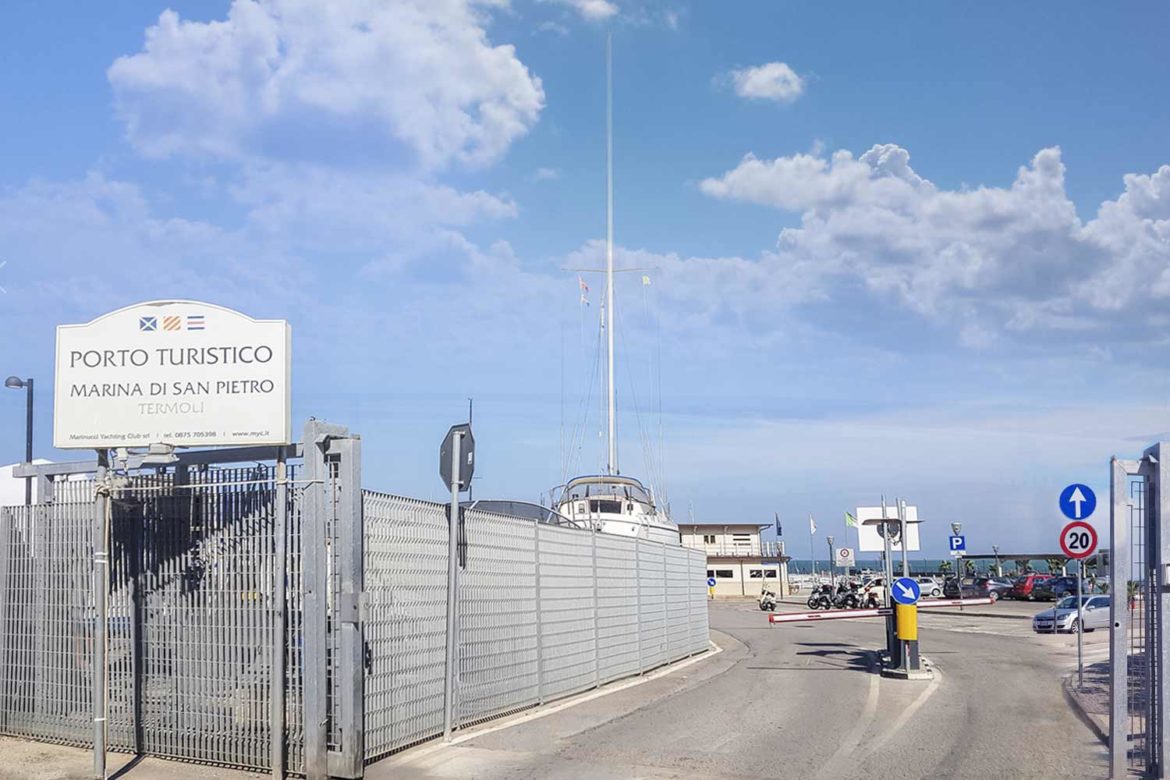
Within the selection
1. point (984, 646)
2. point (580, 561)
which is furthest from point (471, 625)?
point (984, 646)

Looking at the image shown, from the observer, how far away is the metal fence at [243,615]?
31.5ft

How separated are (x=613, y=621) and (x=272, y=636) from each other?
852 cm

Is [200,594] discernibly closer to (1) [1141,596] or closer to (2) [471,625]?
(2) [471,625]

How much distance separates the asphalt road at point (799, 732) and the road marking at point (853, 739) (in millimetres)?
13

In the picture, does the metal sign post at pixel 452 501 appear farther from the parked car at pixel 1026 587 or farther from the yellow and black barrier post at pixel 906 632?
the parked car at pixel 1026 587

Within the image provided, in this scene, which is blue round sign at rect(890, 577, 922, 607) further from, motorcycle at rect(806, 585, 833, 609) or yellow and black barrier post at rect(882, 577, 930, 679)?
motorcycle at rect(806, 585, 833, 609)

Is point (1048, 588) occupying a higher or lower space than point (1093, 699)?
lower

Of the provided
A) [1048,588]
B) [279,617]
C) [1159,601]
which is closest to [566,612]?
[279,617]

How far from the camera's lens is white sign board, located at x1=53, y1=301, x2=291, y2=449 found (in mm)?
10086

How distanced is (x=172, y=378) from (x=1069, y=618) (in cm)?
2897

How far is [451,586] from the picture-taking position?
11312mm

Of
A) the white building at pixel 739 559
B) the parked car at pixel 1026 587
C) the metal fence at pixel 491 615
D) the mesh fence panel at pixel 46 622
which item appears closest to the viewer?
the metal fence at pixel 491 615

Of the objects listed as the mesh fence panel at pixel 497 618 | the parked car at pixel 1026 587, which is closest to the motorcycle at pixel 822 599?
the parked car at pixel 1026 587

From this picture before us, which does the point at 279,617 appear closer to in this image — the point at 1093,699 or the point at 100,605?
the point at 100,605
